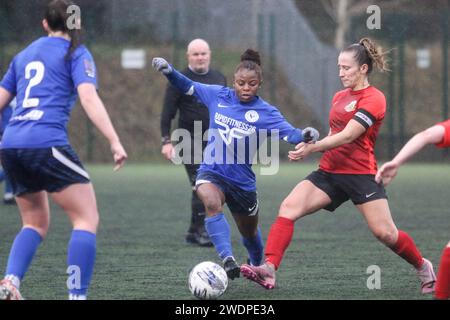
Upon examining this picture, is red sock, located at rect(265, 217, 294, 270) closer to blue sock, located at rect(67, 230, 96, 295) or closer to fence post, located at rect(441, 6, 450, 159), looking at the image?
blue sock, located at rect(67, 230, 96, 295)

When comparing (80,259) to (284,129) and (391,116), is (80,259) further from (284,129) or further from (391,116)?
(391,116)

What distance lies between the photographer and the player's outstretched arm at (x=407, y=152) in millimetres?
5031

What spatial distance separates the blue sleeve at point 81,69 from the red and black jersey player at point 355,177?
72.6 inches

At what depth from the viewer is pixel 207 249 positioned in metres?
8.81

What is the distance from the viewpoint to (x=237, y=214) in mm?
7227

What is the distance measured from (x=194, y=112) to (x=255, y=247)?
91.6 inches

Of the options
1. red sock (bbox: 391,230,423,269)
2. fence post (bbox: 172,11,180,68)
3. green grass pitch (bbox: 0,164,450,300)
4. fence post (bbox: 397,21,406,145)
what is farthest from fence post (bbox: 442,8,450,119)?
red sock (bbox: 391,230,423,269)

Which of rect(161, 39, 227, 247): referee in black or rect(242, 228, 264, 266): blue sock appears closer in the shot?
rect(242, 228, 264, 266): blue sock

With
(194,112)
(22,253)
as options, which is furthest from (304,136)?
(194,112)

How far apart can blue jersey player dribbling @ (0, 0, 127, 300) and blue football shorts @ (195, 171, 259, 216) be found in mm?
1623

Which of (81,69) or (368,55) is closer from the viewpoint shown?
(81,69)

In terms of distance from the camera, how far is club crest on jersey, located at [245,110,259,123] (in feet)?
23.0

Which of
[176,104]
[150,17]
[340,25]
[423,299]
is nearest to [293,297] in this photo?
[423,299]

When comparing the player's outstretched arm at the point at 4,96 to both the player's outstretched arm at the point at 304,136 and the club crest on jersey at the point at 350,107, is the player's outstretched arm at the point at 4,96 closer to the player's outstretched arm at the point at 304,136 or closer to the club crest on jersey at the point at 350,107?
the player's outstretched arm at the point at 304,136
